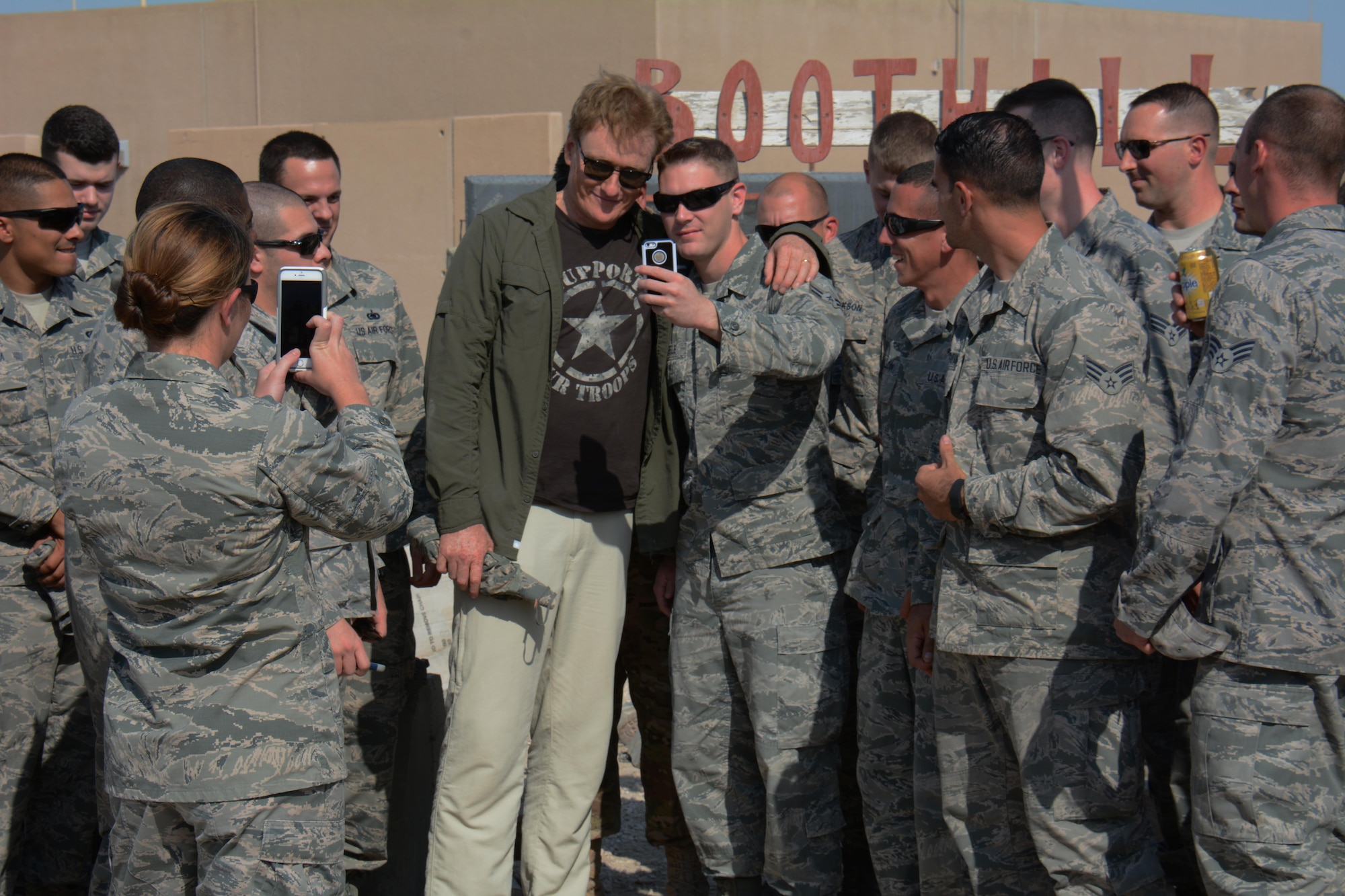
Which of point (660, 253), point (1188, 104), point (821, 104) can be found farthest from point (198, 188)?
point (821, 104)

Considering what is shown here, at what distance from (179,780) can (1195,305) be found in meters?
2.64

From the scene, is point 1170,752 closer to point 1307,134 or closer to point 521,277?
point 1307,134

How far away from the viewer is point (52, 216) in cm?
400

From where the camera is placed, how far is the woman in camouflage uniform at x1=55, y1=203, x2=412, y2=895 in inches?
92.1

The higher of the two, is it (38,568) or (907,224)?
(907,224)

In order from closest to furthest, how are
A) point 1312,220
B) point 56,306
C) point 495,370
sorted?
1. point 1312,220
2. point 495,370
3. point 56,306

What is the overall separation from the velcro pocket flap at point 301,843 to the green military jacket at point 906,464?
1.66 metres

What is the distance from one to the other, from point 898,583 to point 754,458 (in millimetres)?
592

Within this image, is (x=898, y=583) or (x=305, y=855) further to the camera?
(x=898, y=583)

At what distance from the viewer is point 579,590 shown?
3.73 meters

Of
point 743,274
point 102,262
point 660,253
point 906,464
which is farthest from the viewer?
point 102,262

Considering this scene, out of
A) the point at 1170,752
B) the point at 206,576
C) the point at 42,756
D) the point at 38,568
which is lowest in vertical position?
the point at 42,756

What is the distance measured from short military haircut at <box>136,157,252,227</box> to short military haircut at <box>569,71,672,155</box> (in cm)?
101

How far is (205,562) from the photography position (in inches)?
93.4
